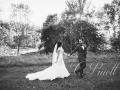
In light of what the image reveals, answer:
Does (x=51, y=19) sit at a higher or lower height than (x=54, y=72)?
higher

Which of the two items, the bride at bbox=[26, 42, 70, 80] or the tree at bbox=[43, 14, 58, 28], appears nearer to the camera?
the bride at bbox=[26, 42, 70, 80]

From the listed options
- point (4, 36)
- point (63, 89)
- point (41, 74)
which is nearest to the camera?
point (63, 89)

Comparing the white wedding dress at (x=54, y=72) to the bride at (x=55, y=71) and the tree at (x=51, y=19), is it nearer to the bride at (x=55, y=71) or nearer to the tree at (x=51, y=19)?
the bride at (x=55, y=71)

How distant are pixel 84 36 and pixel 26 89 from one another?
23.3 m

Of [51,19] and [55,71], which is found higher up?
[51,19]

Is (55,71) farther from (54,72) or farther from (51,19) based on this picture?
(51,19)

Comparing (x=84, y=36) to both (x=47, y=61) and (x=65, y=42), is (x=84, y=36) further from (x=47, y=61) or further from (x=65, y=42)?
(x=47, y=61)

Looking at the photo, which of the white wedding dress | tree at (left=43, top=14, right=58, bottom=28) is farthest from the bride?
tree at (left=43, top=14, right=58, bottom=28)

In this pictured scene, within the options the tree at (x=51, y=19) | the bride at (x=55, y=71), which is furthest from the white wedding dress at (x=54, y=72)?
the tree at (x=51, y=19)

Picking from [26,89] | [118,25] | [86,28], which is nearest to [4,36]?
[26,89]

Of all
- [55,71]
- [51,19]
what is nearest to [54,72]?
[55,71]

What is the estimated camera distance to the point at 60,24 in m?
27.6

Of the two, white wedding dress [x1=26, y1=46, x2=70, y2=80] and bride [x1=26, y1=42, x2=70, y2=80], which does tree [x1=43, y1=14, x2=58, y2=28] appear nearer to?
bride [x1=26, y1=42, x2=70, y2=80]

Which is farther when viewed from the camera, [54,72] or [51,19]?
[51,19]
